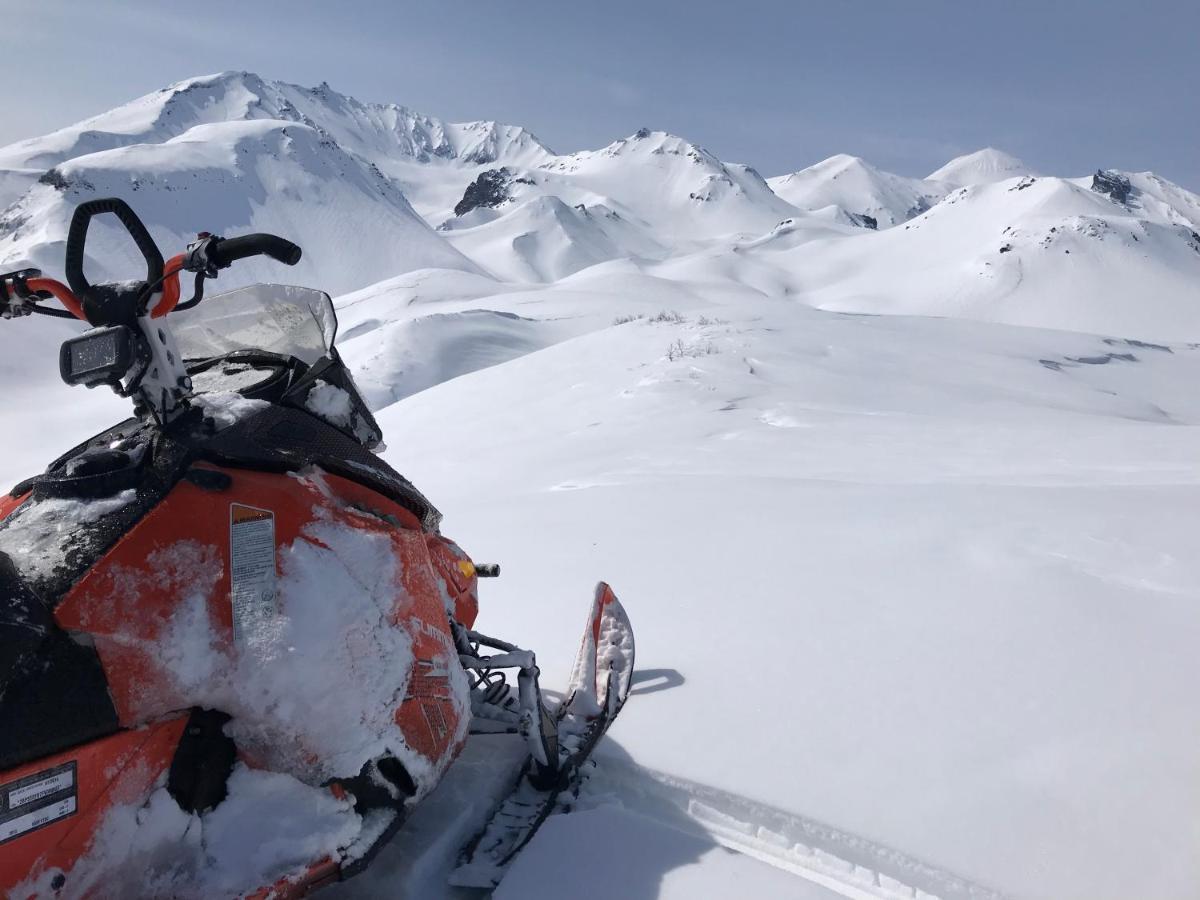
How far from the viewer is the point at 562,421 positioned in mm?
8656

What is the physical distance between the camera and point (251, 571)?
168cm

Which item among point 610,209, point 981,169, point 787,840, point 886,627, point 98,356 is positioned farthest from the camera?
point 981,169

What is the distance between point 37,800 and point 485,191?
106 metres

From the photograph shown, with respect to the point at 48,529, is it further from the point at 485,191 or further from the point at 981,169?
the point at 981,169

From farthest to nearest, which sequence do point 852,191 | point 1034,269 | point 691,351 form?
point 852,191, point 1034,269, point 691,351

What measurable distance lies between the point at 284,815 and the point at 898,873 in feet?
4.88

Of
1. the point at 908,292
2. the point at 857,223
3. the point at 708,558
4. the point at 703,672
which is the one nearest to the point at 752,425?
the point at 708,558

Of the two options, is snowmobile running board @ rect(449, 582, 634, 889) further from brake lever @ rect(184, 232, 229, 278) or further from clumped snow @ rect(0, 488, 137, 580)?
brake lever @ rect(184, 232, 229, 278)

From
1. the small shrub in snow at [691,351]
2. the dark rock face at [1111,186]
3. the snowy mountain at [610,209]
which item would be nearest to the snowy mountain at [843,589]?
the small shrub in snow at [691,351]

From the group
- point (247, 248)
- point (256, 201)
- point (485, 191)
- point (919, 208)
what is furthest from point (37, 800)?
point (919, 208)

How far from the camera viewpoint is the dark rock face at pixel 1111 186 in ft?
340

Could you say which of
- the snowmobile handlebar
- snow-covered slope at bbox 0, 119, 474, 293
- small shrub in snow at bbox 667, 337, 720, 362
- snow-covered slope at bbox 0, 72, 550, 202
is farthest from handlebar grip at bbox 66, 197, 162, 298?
snow-covered slope at bbox 0, 72, 550, 202

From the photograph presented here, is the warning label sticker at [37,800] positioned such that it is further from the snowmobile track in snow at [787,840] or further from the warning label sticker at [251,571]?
the snowmobile track in snow at [787,840]

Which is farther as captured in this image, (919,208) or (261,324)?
(919,208)
